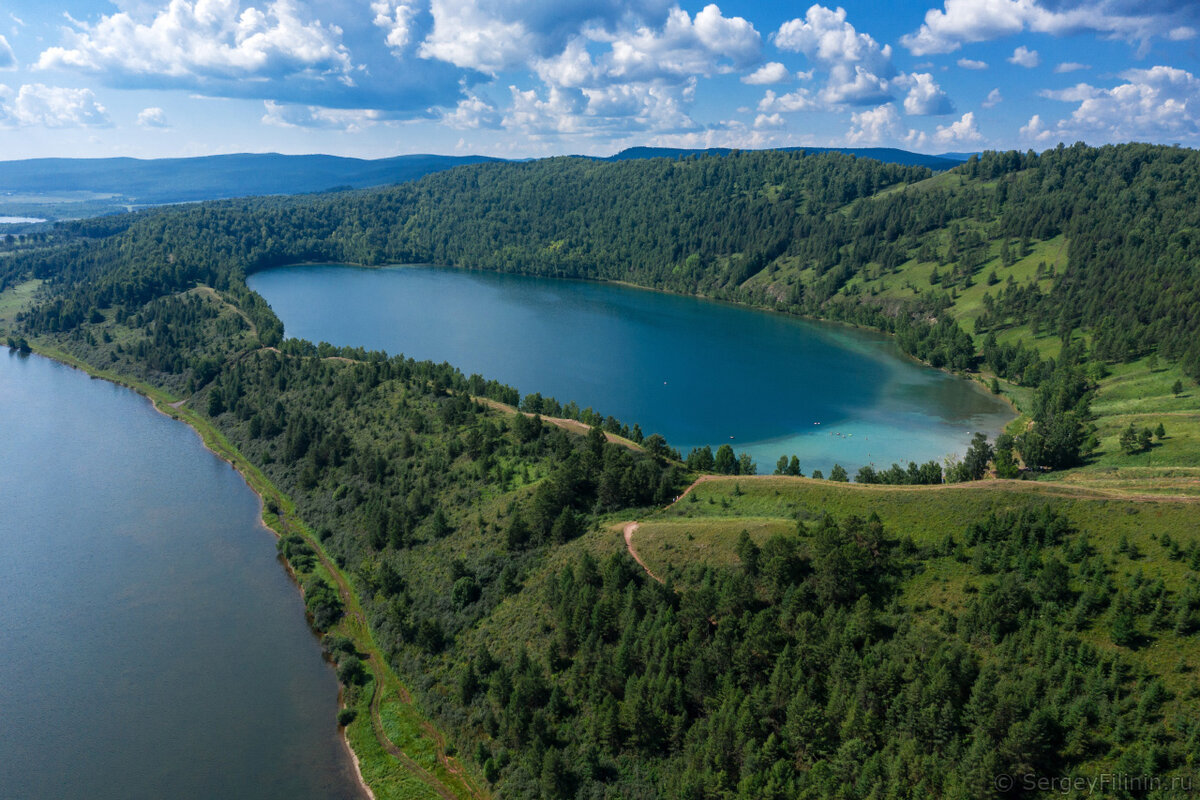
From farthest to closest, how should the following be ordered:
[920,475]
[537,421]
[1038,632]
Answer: [537,421] < [920,475] < [1038,632]

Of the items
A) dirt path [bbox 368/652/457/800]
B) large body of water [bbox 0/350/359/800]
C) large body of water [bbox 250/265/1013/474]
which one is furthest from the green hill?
large body of water [bbox 250/265/1013/474]

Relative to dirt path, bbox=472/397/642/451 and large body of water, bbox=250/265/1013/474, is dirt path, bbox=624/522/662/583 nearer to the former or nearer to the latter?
dirt path, bbox=472/397/642/451

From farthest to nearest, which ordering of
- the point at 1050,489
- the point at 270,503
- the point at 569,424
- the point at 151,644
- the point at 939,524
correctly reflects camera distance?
the point at 270,503
the point at 569,424
the point at 151,644
the point at 939,524
the point at 1050,489

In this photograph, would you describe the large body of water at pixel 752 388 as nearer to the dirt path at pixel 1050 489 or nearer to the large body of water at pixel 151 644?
the dirt path at pixel 1050 489

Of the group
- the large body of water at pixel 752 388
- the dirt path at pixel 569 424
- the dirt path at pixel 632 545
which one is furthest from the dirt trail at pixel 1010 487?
the large body of water at pixel 752 388

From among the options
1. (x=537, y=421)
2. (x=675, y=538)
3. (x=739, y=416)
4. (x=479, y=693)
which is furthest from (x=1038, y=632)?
(x=739, y=416)

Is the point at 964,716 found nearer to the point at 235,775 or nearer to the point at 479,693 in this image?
the point at 479,693

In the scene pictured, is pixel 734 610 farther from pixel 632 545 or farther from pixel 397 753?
pixel 397 753

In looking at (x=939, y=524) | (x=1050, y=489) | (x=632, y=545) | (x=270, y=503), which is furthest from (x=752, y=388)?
(x=270, y=503)
